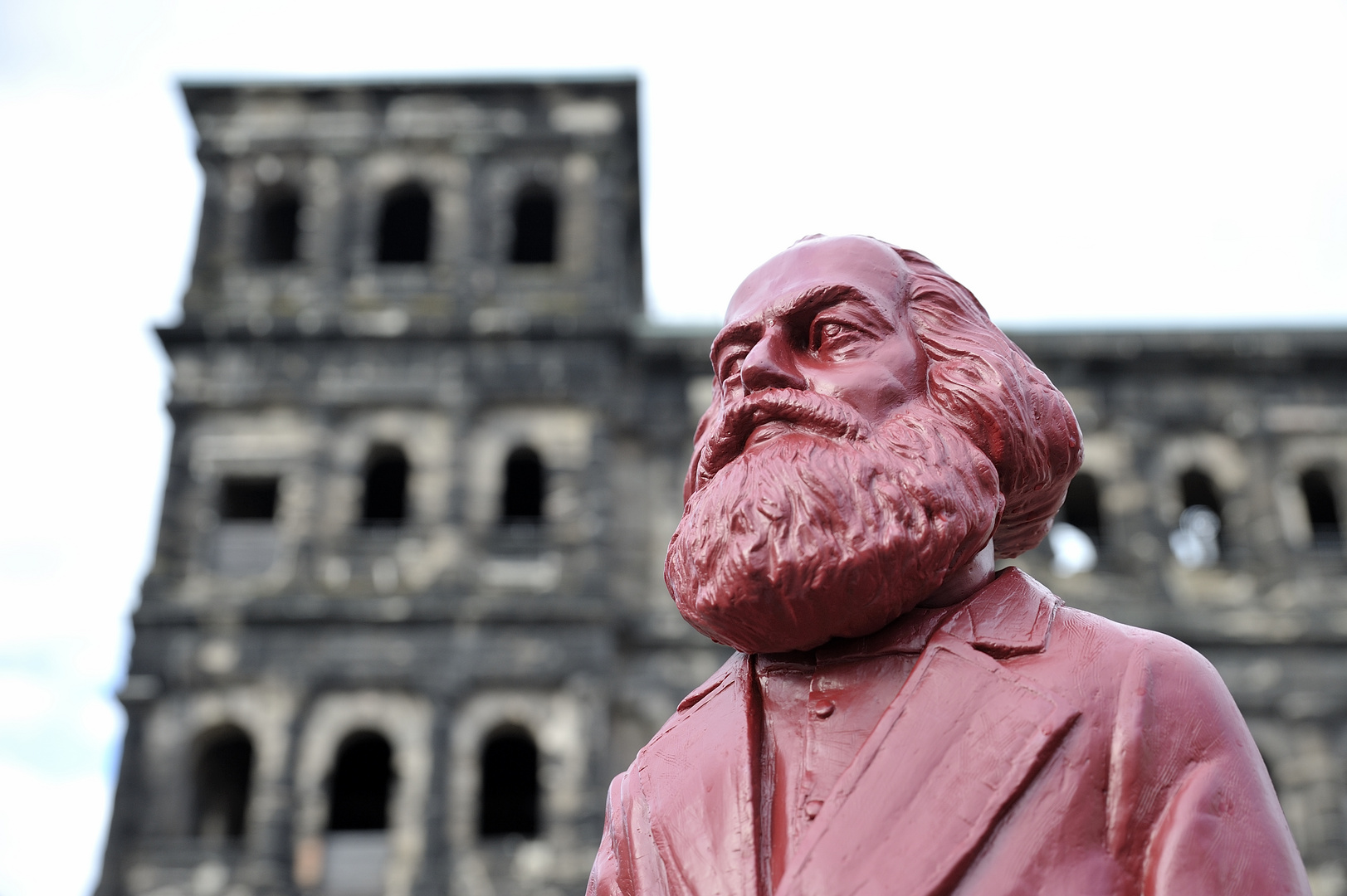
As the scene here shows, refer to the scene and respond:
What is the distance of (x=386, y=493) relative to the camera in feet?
52.5

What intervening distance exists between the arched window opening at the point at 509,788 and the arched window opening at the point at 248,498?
12.5 feet

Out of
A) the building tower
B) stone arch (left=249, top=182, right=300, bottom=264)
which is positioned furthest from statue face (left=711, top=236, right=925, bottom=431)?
stone arch (left=249, top=182, right=300, bottom=264)

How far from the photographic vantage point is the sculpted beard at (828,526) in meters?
1.78

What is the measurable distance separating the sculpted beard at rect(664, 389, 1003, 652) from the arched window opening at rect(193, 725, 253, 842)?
474 inches

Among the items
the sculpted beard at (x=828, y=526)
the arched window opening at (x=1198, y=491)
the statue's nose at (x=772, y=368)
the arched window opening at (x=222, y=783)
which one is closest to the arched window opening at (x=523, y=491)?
the arched window opening at (x=222, y=783)

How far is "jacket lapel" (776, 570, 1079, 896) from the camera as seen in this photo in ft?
5.17

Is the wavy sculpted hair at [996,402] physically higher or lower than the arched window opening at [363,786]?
lower

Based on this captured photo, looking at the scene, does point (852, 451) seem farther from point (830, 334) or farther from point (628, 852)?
point (628, 852)

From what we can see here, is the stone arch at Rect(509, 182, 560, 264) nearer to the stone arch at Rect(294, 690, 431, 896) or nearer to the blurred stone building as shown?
the blurred stone building

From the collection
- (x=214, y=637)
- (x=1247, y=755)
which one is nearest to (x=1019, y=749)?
(x=1247, y=755)

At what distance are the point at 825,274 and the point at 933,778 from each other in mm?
817

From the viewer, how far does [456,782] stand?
1244 cm

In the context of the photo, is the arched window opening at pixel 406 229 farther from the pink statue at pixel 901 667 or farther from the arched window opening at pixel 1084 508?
the pink statue at pixel 901 667

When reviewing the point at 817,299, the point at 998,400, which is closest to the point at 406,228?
the point at 817,299
